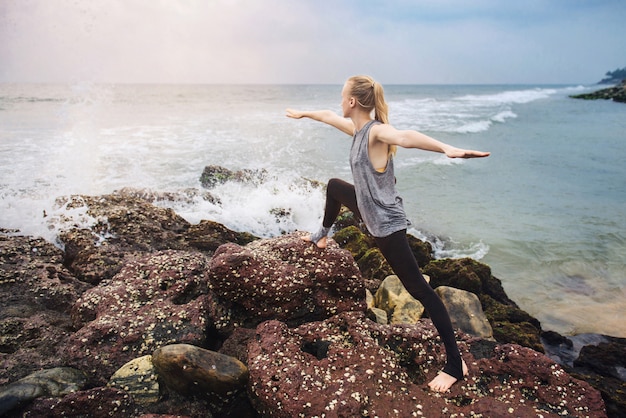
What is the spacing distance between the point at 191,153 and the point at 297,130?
7.76m

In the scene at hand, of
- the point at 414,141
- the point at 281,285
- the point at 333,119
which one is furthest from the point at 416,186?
the point at 414,141

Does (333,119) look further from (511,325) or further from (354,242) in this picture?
(511,325)

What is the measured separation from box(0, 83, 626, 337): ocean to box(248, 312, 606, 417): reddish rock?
3.41m

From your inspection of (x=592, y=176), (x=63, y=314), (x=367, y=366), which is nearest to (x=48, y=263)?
(x=63, y=314)

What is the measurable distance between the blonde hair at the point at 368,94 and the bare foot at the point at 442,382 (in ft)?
6.50

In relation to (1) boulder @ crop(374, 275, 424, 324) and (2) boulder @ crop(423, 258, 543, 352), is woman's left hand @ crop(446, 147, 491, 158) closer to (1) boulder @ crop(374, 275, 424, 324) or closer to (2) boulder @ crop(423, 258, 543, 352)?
(1) boulder @ crop(374, 275, 424, 324)

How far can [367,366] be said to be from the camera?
3.15 m

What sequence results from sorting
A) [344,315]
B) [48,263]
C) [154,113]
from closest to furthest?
[344,315] < [48,263] < [154,113]

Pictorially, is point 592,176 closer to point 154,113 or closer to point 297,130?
point 297,130

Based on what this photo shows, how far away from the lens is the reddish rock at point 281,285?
376 cm

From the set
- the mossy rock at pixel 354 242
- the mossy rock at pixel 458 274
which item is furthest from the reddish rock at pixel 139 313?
the mossy rock at pixel 458 274

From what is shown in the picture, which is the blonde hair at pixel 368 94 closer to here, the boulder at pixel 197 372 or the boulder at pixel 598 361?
the boulder at pixel 197 372

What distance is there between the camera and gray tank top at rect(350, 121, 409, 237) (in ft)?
10.2

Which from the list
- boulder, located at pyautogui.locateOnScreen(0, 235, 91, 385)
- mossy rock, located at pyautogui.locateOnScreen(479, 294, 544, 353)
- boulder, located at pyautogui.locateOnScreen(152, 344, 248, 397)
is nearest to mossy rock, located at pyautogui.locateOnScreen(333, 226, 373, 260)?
mossy rock, located at pyautogui.locateOnScreen(479, 294, 544, 353)
